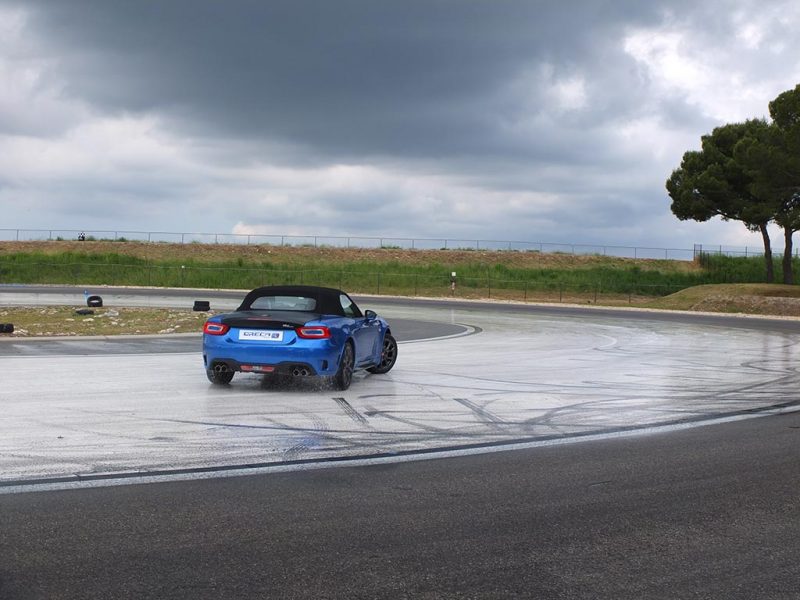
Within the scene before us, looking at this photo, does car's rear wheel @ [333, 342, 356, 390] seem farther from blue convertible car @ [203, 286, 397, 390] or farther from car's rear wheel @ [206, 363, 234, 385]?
car's rear wheel @ [206, 363, 234, 385]

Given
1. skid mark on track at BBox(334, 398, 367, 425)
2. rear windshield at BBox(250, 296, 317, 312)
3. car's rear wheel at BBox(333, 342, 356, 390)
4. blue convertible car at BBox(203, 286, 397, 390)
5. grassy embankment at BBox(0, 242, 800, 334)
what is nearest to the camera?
skid mark on track at BBox(334, 398, 367, 425)

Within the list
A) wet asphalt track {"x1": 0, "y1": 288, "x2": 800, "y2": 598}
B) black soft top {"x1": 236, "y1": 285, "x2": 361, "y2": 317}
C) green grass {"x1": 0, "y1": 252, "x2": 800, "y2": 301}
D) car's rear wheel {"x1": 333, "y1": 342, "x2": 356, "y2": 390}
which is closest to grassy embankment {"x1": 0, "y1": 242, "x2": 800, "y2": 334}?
green grass {"x1": 0, "y1": 252, "x2": 800, "y2": 301}

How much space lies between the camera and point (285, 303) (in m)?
12.6

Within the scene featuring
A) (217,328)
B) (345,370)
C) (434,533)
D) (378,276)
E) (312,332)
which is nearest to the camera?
(434,533)

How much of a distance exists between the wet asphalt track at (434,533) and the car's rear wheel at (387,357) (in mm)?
6631

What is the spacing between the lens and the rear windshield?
12461 mm

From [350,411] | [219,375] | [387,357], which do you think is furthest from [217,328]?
[387,357]

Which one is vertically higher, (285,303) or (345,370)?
(285,303)

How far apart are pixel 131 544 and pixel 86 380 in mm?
7885

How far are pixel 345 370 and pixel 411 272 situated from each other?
60.2 m

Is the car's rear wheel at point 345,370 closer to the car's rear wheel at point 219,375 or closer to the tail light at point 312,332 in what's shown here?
the tail light at point 312,332

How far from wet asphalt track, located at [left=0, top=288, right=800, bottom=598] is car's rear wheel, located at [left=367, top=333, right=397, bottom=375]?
6631mm

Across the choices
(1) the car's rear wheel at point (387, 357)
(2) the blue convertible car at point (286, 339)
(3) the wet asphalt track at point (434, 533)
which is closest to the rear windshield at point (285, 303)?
(2) the blue convertible car at point (286, 339)

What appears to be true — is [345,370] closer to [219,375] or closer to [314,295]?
[314,295]
